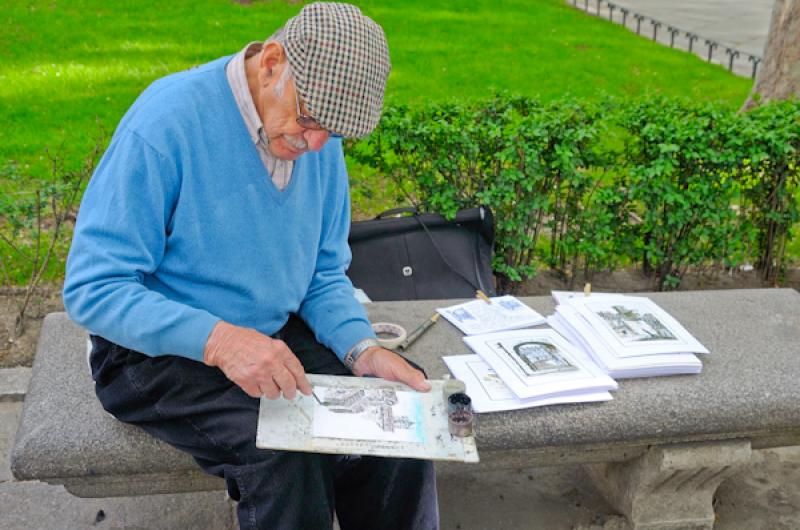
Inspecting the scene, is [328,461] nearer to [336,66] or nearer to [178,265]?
[178,265]

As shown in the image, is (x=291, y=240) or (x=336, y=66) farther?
(x=291, y=240)

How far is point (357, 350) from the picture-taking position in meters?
2.39

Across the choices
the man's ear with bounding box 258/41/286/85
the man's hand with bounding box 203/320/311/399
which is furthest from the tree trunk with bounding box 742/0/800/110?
the man's hand with bounding box 203/320/311/399

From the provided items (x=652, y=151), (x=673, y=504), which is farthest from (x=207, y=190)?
(x=652, y=151)

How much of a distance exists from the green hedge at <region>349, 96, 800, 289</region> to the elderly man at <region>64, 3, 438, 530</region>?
168 cm

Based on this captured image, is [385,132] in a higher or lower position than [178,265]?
lower

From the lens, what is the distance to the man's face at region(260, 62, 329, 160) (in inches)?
80.2

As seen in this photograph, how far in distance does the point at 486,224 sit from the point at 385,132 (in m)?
0.64

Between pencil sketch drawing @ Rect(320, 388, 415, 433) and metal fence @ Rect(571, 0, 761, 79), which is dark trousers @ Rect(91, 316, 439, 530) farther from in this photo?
metal fence @ Rect(571, 0, 761, 79)

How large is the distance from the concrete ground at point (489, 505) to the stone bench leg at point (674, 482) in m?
0.16

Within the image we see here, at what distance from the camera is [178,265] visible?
2.16m

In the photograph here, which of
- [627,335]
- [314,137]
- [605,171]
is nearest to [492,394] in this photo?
[627,335]

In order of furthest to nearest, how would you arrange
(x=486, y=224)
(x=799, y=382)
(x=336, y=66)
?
(x=486, y=224), (x=799, y=382), (x=336, y=66)

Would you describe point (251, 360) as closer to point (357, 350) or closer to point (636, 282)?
point (357, 350)
